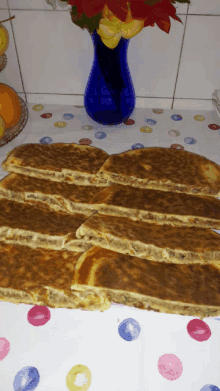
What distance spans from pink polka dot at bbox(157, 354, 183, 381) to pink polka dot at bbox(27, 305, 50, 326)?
40 centimetres

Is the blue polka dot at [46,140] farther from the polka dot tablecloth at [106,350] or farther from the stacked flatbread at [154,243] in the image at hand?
the polka dot tablecloth at [106,350]

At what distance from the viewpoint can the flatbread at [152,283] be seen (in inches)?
38.1

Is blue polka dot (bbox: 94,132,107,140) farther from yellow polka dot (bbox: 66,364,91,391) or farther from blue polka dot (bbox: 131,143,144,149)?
yellow polka dot (bbox: 66,364,91,391)

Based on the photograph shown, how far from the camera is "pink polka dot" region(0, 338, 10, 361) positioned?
900 mm

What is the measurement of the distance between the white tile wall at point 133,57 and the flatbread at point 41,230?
3.65ft

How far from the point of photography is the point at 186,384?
0.86 metres

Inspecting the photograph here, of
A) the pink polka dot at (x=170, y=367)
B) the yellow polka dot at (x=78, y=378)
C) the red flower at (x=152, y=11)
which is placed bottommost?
the pink polka dot at (x=170, y=367)

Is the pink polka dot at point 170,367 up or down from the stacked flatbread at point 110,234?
down

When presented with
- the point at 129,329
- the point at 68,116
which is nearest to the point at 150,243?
the point at 129,329

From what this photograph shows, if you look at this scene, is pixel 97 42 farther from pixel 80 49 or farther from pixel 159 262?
pixel 159 262

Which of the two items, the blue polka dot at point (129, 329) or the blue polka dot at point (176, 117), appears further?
the blue polka dot at point (176, 117)

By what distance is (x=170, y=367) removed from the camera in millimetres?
886

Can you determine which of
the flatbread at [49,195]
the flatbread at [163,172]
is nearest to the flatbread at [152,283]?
the flatbread at [49,195]

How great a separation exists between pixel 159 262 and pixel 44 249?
44cm
